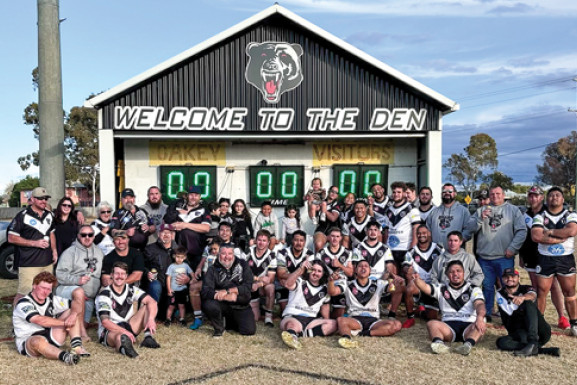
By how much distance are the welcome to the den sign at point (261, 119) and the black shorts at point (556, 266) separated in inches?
216

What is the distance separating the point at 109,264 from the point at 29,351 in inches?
64.0

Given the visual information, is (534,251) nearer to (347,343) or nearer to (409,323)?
(409,323)

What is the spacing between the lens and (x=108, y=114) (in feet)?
38.3

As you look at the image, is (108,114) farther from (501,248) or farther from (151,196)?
(501,248)

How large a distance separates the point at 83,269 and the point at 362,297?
408 cm

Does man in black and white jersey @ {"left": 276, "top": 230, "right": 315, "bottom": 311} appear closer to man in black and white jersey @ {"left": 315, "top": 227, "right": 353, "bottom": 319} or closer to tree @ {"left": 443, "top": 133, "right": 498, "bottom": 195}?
man in black and white jersey @ {"left": 315, "top": 227, "right": 353, "bottom": 319}

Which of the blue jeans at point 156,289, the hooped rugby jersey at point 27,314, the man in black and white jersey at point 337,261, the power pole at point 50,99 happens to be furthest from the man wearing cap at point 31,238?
the man in black and white jersey at point 337,261

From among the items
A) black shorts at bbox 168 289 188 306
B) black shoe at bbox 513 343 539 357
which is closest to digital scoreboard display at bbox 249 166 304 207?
black shorts at bbox 168 289 188 306

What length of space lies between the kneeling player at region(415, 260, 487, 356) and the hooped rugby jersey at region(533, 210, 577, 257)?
1.33 meters

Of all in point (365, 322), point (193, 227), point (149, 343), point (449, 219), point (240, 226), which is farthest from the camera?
point (240, 226)

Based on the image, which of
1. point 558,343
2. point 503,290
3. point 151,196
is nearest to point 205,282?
point 151,196

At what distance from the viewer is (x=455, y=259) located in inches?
302

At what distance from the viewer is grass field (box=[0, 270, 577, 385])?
18.8 ft

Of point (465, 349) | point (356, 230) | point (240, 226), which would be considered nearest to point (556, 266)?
point (465, 349)
